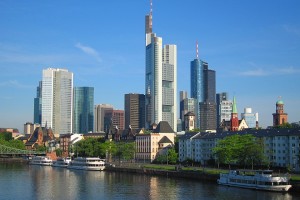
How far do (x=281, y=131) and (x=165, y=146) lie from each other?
64.2 m

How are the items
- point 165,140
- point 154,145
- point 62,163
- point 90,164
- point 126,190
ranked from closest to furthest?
point 126,190
point 90,164
point 62,163
point 154,145
point 165,140

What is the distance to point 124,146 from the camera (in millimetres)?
183000

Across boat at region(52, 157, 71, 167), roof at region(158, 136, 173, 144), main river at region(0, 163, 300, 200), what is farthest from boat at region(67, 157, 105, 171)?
main river at region(0, 163, 300, 200)

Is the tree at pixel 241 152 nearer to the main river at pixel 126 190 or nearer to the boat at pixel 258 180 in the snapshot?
the boat at pixel 258 180

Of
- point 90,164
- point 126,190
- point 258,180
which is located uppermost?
point 258,180

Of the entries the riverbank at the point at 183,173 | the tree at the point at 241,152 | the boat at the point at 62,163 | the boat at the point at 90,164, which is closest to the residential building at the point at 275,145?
the tree at the point at 241,152

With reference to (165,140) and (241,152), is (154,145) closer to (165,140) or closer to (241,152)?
(165,140)

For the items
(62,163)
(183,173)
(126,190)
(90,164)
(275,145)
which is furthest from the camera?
(62,163)

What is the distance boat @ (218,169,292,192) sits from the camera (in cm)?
9300

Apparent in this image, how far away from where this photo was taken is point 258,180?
97125 mm

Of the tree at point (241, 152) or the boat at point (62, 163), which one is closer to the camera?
the tree at point (241, 152)

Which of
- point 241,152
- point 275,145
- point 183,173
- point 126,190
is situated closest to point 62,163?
point 183,173

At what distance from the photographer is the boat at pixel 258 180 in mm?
93000

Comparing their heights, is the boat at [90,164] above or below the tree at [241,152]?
below
